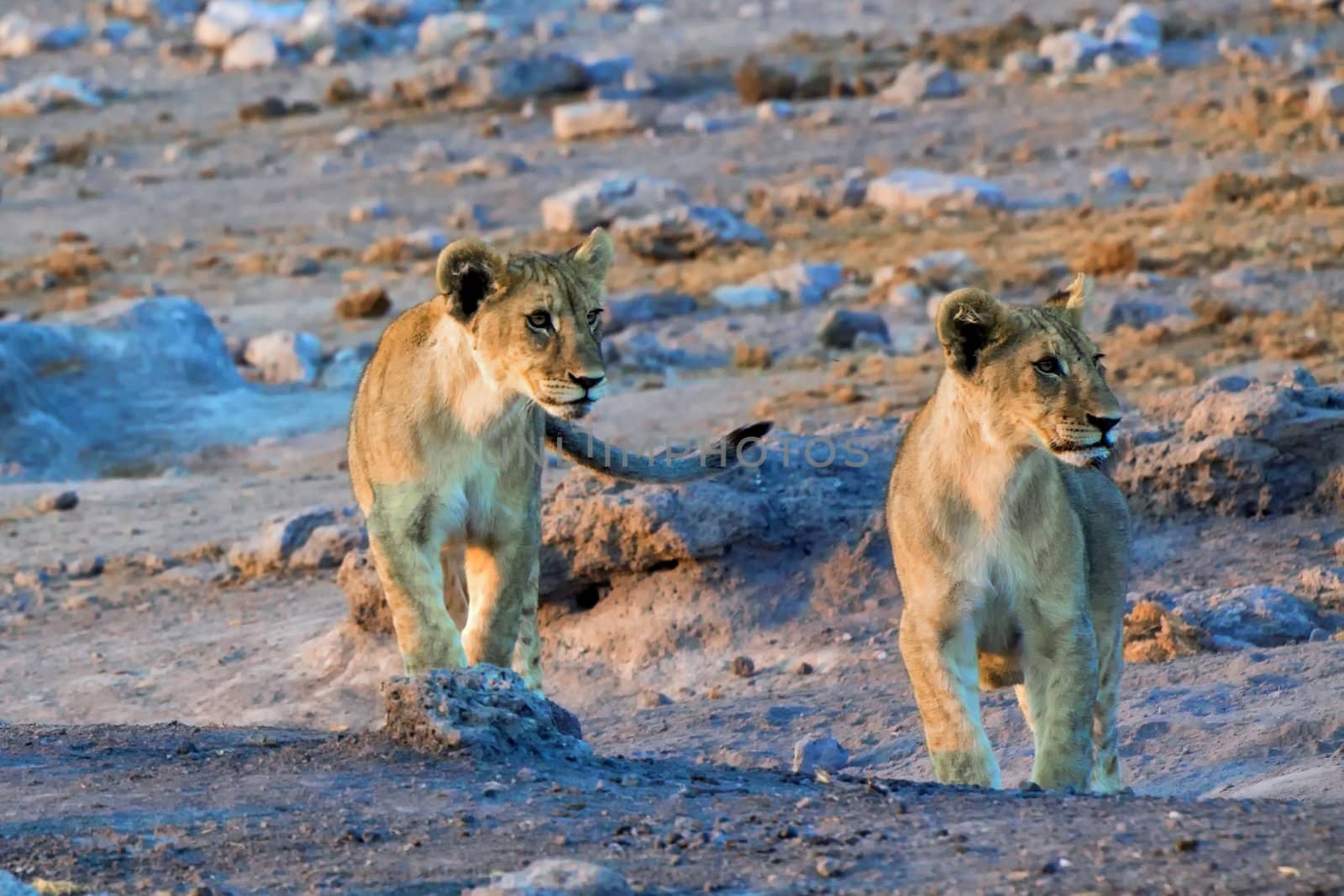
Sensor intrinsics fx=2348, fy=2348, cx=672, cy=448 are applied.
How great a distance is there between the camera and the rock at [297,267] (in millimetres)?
19172

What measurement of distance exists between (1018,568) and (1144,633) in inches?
104

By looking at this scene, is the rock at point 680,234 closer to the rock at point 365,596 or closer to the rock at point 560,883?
the rock at point 365,596

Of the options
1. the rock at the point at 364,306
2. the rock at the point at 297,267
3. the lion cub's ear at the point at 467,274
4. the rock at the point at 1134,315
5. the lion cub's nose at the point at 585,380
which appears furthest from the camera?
the rock at the point at 297,267

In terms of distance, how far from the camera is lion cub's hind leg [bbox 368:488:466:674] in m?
6.78

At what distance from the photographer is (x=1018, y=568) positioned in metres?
6.07

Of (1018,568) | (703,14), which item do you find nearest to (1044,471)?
(1018,568)

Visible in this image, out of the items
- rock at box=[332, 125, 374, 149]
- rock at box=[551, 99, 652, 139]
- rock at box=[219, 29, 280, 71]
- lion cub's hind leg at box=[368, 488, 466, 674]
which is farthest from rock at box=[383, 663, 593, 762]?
rock at box=[219, 29, 280, 71]

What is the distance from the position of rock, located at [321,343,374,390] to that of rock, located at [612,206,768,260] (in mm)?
3044

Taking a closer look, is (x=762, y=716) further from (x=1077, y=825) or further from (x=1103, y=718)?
(x=1077, y=825)

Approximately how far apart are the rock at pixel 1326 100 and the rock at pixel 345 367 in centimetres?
941

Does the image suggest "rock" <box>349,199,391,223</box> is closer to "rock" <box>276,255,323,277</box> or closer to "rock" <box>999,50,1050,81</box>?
"rock" <box>276,255,323,277</box>

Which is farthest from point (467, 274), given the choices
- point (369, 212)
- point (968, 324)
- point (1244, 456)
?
point (369, 212)

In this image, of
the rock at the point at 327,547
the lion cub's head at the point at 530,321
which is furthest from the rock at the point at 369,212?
the lion cub's head at the point at 530,321

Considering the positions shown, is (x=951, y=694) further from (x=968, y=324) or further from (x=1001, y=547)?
(x=968, y=324)
